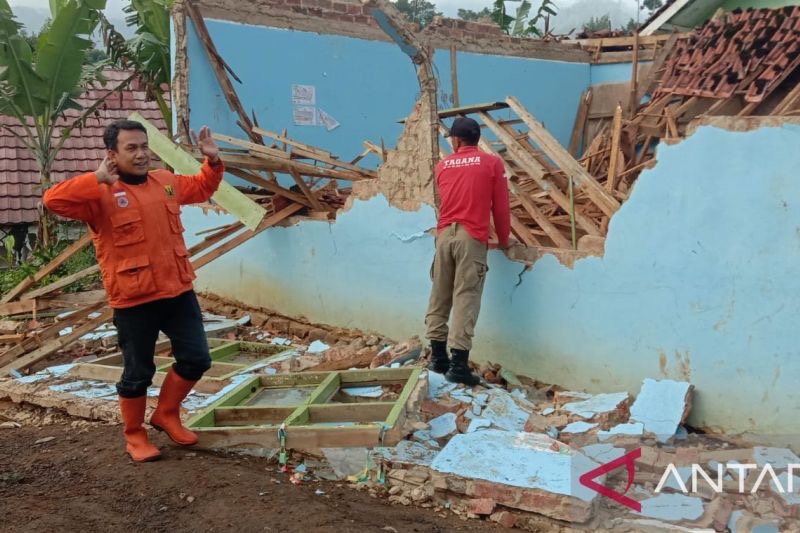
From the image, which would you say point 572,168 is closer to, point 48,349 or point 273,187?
point 273,187

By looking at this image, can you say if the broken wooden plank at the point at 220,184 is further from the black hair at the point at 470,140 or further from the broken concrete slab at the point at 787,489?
the broken concrete slab at the point at 787,489

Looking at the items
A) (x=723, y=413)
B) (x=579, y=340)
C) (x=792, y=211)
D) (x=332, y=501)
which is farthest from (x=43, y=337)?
(x=792, y=211)

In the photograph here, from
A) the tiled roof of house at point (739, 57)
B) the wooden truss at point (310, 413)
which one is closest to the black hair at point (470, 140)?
the wooden truss at point (310, 413)

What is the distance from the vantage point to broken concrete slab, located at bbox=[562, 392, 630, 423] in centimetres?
424

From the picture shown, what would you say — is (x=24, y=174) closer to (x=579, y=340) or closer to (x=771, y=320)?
(x=579, y=340)

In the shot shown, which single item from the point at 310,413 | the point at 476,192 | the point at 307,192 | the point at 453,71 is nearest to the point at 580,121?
the point at 453,71

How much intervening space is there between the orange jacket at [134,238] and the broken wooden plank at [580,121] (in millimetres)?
8682

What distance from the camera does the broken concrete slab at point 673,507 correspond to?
322 centimetres

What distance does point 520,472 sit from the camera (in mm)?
3422

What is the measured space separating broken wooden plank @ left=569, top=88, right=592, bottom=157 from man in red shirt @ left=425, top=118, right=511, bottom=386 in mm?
6800

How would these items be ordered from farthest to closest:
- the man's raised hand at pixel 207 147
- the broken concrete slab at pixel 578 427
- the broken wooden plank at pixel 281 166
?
the broken wooden plank at pixel 281 166 < the broken concrete slab at pixel 578 427 < the man's raised hand at pixel 207 147

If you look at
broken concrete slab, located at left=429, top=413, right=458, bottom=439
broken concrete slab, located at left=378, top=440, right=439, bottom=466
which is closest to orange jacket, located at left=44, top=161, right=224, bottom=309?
broken concrete slab, located at left=378, top=440, right=439, bottom=466

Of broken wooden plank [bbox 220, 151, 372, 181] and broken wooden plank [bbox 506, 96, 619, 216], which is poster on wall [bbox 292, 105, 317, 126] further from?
broken wooden plank [bbox 506, 96, 619, 216]

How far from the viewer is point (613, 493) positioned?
3.45 meters
